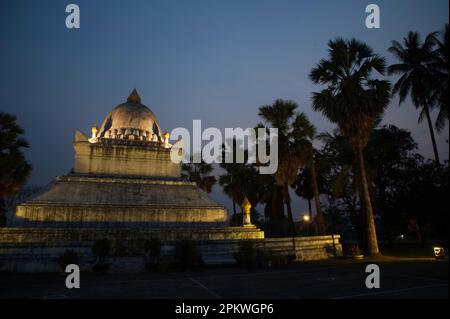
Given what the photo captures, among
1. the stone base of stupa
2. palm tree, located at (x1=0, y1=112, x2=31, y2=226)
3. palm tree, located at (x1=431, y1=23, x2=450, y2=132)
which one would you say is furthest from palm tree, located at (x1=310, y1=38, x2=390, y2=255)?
palm tree, located at (x1=0, y1=112, x2=31, y2=226)

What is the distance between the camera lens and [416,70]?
22.8 m

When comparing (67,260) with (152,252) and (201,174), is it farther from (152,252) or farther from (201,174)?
(201,174)

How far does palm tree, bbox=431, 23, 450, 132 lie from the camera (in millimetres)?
18348

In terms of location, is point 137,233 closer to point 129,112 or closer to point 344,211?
point 129,112

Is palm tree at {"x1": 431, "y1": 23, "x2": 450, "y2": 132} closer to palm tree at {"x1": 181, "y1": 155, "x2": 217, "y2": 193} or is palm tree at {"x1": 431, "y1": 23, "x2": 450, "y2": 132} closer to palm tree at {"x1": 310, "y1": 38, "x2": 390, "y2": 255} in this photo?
palm tree at {"x1": 310, "y1": 38, "x2": 390, "y2": 255}

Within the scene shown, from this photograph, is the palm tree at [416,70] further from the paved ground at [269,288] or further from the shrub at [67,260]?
the shrub at [67,260]

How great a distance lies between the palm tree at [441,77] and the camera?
60.2 feet

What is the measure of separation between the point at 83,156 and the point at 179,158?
8.14 m

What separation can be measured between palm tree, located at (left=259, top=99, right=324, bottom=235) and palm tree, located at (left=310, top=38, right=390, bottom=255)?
4100 mm

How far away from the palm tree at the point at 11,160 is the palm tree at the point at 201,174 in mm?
19623

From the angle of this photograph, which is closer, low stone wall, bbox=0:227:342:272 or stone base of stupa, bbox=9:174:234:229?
low stone wall, bbox=0:227:342:272

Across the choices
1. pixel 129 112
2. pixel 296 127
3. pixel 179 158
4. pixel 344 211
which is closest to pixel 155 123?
pixel 129 112

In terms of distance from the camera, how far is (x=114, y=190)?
21.2 m

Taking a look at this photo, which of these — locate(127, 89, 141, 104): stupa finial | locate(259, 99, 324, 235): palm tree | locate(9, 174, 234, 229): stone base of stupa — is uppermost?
locate(127, 89, 141, 104): stupa finial
